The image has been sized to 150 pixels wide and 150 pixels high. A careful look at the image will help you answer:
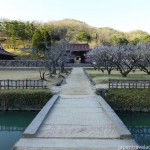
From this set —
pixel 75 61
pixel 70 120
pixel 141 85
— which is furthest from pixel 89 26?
pixel 70 120

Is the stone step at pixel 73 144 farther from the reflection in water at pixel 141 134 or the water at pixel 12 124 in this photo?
the reflection in water at pixel 141 134

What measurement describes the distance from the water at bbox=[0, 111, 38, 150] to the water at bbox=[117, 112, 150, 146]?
5.24 metres

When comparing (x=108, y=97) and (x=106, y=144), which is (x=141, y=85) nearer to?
(x=108, y=97)

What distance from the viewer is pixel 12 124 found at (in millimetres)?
16859

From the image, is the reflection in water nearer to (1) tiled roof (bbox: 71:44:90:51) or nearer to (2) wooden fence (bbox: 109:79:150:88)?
(2) wooden fence (bbox: 109:79:150:88)

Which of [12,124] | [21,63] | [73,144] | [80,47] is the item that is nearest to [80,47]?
[80,47]

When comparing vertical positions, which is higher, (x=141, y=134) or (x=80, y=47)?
(x=80, y=47)

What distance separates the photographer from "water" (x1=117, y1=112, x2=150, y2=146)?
13803mm

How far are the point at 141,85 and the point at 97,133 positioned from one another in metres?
12.0

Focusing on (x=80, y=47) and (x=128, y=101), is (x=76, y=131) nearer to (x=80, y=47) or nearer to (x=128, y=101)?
(x=128, y=101)

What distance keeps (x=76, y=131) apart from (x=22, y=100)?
8702mm

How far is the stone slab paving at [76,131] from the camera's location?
8633 mm

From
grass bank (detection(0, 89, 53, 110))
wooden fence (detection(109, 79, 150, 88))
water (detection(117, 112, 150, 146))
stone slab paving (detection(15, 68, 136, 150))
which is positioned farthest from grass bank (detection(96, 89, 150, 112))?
grass bank (detection(0, 89, 53, 110))

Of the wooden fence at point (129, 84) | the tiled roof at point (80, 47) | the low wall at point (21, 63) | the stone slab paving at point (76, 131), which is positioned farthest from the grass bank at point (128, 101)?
the tiled roof at point (80, 47)
